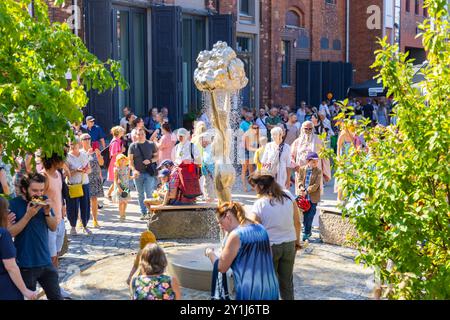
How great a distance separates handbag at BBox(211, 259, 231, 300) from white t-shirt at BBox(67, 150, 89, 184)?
18.5 feet

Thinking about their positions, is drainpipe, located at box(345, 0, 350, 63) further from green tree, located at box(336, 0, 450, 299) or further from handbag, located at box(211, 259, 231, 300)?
handbag, located at box(211, 259, 231, 300)

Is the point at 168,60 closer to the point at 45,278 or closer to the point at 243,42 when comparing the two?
the point at 243,42

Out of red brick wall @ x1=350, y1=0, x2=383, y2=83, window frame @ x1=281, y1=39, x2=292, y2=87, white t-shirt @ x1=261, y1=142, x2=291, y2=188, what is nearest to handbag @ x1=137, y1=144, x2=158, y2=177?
white t-shirt @ x1=261, y1=142, x2=291, y2=188

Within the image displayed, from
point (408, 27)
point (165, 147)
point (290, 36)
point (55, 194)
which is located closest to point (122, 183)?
point (165, 147)

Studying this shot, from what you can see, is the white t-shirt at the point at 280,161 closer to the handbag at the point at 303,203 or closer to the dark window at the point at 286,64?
the handbag at the point at 303,203

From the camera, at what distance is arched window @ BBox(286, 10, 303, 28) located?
30891mm

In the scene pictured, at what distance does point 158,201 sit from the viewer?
37.8 ft

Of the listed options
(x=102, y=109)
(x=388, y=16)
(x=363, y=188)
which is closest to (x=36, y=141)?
(x=363, y=188)

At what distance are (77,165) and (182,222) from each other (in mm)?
1760

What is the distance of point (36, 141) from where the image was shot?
5.96 metres

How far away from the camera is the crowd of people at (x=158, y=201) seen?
5.12 metres

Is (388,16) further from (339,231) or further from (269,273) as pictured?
(269,273)

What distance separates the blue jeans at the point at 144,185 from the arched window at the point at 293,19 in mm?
19935

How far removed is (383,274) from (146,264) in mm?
1759
